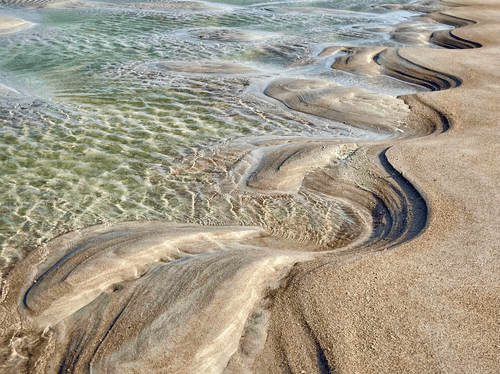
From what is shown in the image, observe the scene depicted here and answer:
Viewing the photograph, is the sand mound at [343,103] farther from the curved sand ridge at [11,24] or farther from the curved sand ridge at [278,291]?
the curved sand ridge at [11,24]

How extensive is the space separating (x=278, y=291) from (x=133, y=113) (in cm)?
435

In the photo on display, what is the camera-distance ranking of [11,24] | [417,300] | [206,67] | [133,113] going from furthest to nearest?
[11,24], [206,67], [133,113], [417,300]

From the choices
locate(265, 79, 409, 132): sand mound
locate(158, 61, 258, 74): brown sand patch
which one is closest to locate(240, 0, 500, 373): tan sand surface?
locate(265, 79, 409, 132): sand mound

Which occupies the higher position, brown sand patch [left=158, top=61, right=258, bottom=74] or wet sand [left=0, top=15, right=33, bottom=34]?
wet sand [left=0, top=15, right=33, bottom=34]

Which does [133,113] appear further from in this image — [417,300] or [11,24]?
[11,24]

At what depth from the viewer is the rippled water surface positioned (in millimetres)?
4492

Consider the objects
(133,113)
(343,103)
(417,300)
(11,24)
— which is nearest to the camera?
(417,300)

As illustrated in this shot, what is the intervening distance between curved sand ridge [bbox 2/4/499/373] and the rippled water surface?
0.41 metres

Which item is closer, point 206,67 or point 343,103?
point 343,103

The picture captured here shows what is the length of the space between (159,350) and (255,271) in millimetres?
875

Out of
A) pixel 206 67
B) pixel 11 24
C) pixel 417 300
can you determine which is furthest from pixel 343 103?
pixel 11 24

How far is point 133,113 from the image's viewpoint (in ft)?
21.9

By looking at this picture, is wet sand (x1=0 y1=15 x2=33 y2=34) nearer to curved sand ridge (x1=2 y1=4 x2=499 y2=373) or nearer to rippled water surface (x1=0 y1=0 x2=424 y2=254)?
rippled water surface (x1=0 y1=0 x2=424 y2=254)

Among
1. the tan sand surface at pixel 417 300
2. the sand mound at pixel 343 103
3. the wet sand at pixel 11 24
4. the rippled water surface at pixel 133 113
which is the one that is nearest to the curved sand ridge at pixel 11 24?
the wet sand at pixel 11 24
